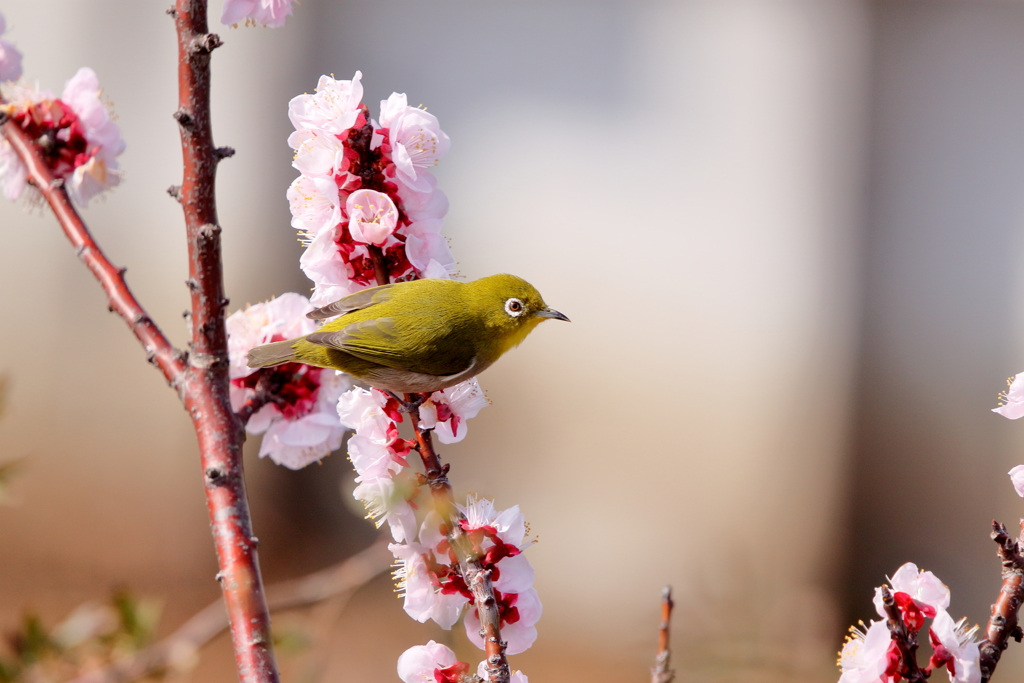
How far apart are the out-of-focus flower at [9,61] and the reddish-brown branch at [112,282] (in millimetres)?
149

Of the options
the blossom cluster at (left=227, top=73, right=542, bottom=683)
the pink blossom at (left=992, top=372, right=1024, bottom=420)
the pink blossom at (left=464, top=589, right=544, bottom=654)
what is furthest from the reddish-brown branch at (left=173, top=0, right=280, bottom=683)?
the pink blossom at (left=992, top=372, right=1024, bottom=420)

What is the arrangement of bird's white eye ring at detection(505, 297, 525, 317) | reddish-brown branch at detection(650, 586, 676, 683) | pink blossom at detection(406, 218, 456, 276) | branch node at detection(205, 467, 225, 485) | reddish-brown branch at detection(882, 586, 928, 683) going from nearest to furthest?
reddish-brown branch at detection(882, 586, 928, 683)
branch node at detection(205, 467, 225, 485)
reddish-brown branch at detection(650, 586, 676, 683)
pink blossom at detection(406, 218, 456, 276)
bird's white eye ring at detection(505, 297, 525, 317)

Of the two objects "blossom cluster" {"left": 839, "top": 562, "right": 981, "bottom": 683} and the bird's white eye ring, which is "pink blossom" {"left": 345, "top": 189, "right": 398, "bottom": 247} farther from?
"blossom cluster" {"left": 839, "top": 562, "right": 981, "bottom": 683}

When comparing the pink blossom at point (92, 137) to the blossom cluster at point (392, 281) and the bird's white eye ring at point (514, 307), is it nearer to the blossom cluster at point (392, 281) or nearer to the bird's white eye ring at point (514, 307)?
the blossom cluster at point (392, 281)

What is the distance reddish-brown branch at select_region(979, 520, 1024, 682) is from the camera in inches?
23.9

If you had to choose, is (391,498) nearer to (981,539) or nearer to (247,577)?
(247,577)

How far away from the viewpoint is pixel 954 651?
0.63 m

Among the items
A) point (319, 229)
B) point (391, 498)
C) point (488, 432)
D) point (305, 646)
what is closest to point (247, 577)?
point (391, 498)

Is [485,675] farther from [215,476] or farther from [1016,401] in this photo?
[1016,401]

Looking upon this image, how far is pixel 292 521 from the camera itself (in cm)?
427

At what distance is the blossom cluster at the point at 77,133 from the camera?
0.94 meters

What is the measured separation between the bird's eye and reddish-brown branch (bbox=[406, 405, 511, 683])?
0.46 m

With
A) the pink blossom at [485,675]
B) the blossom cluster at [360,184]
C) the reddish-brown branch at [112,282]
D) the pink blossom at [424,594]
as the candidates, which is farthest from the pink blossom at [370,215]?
the pink blossom at [485,675]

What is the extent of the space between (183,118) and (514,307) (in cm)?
65
